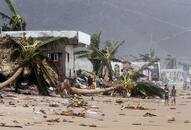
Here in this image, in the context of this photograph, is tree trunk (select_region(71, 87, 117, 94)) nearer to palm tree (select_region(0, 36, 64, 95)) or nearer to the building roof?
palm tree (select_region(0, 36, 64, 95))

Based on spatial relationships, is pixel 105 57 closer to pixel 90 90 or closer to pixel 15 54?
pixel 90 90

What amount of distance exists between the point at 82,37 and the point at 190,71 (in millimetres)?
73305

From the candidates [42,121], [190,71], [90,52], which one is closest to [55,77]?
[42,121]

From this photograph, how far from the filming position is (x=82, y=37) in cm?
3156

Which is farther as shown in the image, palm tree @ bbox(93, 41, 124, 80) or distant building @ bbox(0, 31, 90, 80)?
palm tree @ bbox(93, 41, 124, 80)

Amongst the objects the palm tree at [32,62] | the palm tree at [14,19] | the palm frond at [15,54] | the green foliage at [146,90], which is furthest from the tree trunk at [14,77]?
the green foliage at [146,90]

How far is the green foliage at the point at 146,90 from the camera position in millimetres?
28938

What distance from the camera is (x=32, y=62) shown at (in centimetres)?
2345

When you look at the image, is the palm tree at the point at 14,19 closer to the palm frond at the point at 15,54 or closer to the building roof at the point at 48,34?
the building roof at the point at 48,34

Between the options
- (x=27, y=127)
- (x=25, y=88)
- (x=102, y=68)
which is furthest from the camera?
(x=102, y=68)

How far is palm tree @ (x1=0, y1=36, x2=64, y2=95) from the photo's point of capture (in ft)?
76.4

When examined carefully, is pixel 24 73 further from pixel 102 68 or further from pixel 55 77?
pixel 102 68

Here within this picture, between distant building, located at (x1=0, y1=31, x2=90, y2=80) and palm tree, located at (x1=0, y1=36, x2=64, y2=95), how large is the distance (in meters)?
5.06

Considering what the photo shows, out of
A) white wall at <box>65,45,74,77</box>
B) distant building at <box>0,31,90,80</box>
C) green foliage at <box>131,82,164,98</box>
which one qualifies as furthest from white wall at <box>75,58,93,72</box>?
green foliage at <box>131,82,164,98</box>
